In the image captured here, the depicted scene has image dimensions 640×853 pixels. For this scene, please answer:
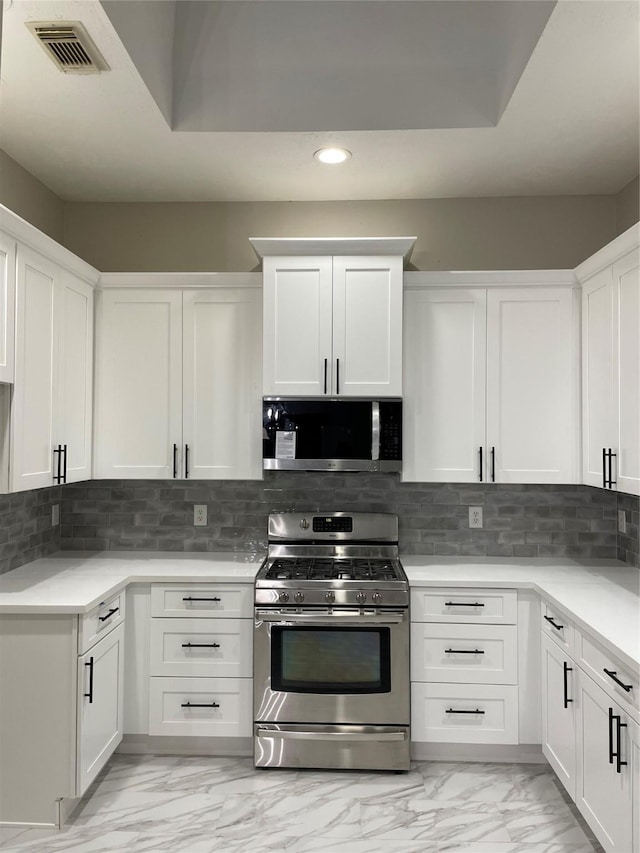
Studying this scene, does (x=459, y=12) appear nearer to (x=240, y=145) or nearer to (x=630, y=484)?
(x=240, y=145)

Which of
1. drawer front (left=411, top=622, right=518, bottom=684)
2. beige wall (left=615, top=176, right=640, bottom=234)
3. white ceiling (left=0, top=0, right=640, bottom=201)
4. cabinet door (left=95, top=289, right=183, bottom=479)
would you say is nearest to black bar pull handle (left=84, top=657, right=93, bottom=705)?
cabinet door (left=95, top=289, right=183, bottom=479)

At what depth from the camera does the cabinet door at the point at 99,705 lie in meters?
2.30

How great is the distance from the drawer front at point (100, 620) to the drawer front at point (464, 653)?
132cm

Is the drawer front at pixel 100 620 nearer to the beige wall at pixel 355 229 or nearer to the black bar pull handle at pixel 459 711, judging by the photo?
the black bar pull handle at pixel 459 711

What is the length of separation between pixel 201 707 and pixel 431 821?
1090mm

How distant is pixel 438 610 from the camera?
2.76m

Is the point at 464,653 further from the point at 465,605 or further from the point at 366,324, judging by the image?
the point at 366,324

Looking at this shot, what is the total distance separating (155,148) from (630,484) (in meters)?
2.47

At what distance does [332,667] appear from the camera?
270 cm

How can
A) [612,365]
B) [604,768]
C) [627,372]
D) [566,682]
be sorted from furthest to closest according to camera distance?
[612,365] < [627,372] < [566,682] < [604,768]

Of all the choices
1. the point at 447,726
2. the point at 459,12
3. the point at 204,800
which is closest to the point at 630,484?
the point at 447,726

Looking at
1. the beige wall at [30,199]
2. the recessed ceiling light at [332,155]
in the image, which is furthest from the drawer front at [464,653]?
the beige wall at [30,199]

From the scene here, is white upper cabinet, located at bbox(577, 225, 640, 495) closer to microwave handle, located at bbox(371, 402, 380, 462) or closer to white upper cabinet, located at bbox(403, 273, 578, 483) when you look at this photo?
white upper cabinet, located at bbox(403, 273, 578, 483)

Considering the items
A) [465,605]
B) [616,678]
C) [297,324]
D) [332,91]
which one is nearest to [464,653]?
[465,605]
